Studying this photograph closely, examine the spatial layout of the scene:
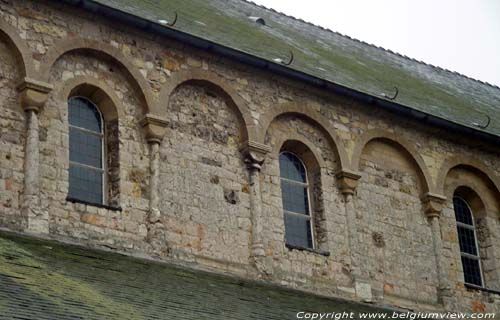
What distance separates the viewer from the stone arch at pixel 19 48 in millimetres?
19156

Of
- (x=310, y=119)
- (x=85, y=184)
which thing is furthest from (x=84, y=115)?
(x=310, y=119)

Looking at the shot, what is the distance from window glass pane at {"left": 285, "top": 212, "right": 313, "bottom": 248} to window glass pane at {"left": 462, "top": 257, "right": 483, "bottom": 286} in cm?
400

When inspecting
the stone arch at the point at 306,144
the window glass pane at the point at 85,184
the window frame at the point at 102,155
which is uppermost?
the stone arch at the point at 306,144

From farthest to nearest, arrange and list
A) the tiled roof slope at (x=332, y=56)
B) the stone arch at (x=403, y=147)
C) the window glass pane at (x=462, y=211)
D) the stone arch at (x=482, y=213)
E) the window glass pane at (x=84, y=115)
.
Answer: the window glass pane at (x=462, y=211), the stone arch at (x=482, y=213), the stone arch at (x=403, y=147), the tiled roof slope at (x=332, y=56), the window glass pane at (x=84, y=115)

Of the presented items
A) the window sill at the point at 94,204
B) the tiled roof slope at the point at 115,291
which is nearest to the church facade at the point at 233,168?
the window sill at the point at 94,204

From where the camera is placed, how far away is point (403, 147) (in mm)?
24047

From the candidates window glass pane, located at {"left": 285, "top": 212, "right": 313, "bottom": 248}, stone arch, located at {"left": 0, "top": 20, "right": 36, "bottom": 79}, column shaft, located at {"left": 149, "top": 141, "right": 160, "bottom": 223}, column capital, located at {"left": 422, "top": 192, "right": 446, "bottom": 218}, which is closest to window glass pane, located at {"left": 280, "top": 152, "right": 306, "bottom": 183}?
window glass pane, located at {"left": 285, "top": 212, "right": 313, "bottom": 248}

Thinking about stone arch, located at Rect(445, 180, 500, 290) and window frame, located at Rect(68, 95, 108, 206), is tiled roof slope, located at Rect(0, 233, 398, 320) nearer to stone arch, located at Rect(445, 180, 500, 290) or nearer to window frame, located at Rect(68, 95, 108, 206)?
window frame, located at Rect(68, 95, 108, 206)

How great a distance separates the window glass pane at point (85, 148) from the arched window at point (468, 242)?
833 centimetres

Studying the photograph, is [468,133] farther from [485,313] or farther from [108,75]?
[108,75]

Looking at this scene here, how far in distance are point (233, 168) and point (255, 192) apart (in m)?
0.57

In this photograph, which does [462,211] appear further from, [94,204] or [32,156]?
[32,156]

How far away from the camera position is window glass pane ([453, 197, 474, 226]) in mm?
25016

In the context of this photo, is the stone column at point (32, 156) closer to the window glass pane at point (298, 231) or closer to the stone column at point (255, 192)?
the stone column at point (255, 192)
